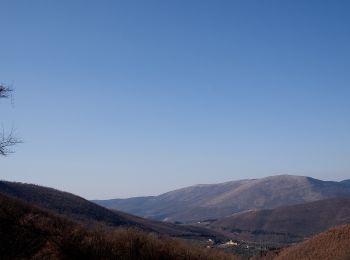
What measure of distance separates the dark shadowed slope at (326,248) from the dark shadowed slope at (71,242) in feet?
54.4

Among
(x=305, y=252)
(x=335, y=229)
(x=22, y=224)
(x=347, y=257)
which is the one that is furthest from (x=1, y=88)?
(x=335, y=229)

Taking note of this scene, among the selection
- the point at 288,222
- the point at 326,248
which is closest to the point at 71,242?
the point at 326,248

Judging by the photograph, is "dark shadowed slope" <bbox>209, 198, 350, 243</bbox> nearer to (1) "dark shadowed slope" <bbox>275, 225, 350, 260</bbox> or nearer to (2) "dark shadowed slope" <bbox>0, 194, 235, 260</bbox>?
(1) "dark shadowed slope" <bbox>275, 225, 350, 260</bbox>

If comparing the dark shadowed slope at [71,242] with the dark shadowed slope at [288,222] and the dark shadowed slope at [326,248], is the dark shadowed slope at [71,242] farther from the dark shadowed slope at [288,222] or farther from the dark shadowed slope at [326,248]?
the dark shadowed slope at [288,222]

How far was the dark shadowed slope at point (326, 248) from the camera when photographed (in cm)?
3597

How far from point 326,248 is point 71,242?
2563cm

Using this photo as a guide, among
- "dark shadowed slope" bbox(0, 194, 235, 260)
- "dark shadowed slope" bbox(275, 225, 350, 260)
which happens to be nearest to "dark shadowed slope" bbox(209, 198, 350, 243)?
Result: "dark shadowed slope" bbox(275, 225, 350, 260)

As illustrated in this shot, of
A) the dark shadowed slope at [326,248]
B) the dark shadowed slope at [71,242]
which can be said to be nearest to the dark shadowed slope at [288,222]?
the dark shadowed slope at [326,248]

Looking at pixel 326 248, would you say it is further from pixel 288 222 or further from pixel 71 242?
pixel 288 222

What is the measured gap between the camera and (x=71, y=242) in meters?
18.6

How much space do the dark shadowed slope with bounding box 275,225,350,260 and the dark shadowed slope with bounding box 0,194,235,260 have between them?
54.4 ft

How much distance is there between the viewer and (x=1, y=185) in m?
94.9

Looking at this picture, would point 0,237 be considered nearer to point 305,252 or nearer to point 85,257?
point 85,257

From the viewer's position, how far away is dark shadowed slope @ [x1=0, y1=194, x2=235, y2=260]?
18125mm
